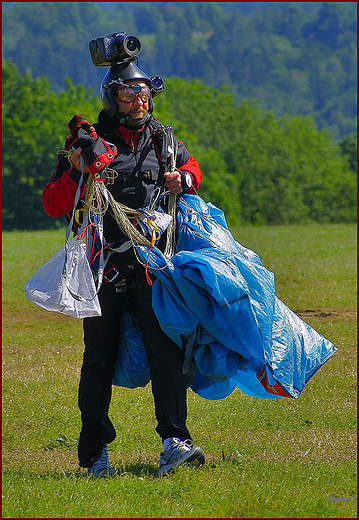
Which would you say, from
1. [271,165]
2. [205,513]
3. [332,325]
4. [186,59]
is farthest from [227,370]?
[186,59]

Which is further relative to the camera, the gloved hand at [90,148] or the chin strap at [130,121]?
the chin strap at [130,121]

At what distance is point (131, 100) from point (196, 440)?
7.70ft

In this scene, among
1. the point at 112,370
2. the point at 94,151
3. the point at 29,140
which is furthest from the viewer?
the point at 29,140

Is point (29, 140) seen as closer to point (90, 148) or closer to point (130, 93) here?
point (130, 93)

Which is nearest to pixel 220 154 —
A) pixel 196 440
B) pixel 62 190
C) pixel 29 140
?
pixel 29 140

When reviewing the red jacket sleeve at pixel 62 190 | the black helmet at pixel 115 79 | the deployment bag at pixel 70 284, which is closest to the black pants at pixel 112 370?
the deployment bag at pixel 70 284

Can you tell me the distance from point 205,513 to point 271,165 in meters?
60.7

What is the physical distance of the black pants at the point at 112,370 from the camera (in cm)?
414

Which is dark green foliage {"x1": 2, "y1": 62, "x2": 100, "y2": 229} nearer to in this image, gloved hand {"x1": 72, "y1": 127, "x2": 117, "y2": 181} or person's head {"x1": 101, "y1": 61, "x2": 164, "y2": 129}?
person's head {"x1": 101, "y1": 61, "x2": 164, "y2": 129}

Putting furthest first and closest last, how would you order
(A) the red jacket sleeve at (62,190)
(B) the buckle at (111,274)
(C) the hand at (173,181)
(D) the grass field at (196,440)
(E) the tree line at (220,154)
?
1. (E) the tree line at (220,154)
2. (C) the hand at (173,181)
3. (B) the buckle at (111,274)
4. (A) the red jacket sleeve at (62,190)
5. (D) the grass field at (196,440)

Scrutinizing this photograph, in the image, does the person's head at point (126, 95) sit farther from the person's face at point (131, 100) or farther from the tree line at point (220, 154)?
the tree line at point (220, 154)

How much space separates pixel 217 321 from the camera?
4.12 m

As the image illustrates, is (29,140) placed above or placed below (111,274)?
above

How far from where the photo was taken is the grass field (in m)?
3.74
